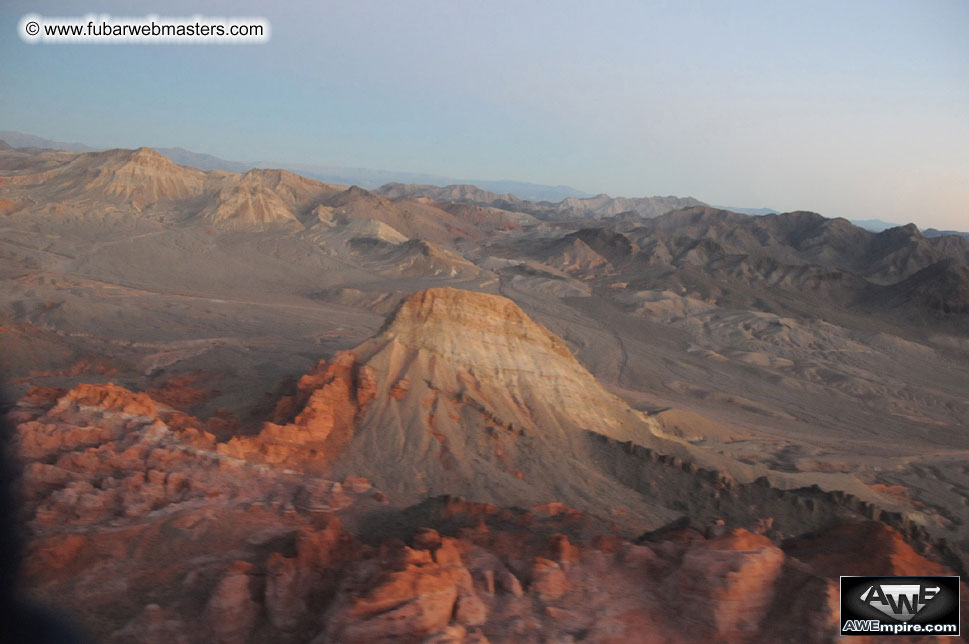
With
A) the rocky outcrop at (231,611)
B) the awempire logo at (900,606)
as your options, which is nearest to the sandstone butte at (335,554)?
the rocky outcrop at (231,611)

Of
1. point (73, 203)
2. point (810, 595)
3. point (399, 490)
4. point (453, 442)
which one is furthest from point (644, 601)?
point (73, 203)

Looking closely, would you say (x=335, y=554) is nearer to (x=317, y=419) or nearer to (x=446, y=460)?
(x=446, y=460)

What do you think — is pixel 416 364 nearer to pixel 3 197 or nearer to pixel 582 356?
pixel 582 356

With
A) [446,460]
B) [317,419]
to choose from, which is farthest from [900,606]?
[317,419]

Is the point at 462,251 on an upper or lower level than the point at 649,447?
upper

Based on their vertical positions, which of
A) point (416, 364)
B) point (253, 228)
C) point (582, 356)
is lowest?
point (582, 356)

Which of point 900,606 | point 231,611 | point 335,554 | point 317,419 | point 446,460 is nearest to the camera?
point 900,606

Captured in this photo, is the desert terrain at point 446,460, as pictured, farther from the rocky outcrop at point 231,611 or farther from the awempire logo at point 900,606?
the awempire logo at point 900,606

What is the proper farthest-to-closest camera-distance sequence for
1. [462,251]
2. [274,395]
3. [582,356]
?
[462,251], [582,356], [274,395]
